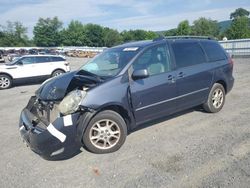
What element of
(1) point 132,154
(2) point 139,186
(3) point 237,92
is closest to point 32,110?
(1) point 132,154

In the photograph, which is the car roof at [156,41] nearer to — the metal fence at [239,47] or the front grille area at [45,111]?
the front grille area at [45,111]

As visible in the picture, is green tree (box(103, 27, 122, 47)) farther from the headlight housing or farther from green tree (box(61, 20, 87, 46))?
the headlight housing

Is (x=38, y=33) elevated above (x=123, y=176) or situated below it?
above

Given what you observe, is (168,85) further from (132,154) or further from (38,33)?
(38,33)

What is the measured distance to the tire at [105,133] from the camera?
13.3 feet

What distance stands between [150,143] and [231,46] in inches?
690

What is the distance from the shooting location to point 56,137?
144 inches

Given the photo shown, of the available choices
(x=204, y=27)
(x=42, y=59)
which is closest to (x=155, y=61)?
(x=42, y=59)

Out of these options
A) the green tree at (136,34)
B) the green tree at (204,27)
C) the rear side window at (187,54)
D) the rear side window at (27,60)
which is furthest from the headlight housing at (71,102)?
the green tree at (136,34)

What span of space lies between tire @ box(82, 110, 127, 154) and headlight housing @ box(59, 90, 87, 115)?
373 millimetres

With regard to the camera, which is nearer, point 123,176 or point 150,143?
point 123,176

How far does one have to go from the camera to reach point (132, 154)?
411cm

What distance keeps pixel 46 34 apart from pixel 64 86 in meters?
111

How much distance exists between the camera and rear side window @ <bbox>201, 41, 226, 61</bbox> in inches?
228
